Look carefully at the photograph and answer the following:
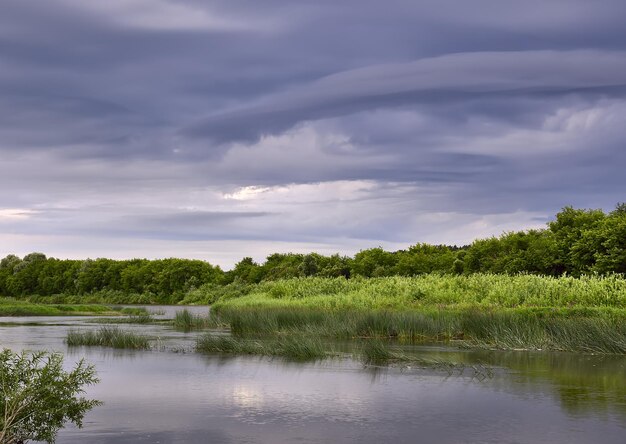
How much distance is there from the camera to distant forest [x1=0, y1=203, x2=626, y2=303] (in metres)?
49.6

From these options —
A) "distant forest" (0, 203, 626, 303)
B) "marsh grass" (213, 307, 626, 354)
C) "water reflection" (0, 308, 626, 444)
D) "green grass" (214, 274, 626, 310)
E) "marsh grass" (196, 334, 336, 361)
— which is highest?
"distant forest" (0, 203, 626, 303)

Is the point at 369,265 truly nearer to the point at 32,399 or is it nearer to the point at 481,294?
the point at 481,294

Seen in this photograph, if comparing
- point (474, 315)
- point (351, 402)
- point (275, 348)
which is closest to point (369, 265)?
point (474, 315)

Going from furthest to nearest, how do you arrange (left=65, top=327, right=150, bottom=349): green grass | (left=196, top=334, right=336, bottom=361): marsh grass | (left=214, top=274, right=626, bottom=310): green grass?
1. (left=214, top=274, right=626, bottom=310): green grass
2. (left=65, top=327, right=150, bottom=349): green grass
3. (left=196, top=334, right=336, bottom=361): marsh grass

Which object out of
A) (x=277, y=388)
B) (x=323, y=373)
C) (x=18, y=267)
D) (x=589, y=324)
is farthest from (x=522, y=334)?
(x=18, y=267)

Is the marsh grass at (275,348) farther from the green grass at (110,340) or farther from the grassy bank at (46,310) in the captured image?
the grassy bank at (46,310)

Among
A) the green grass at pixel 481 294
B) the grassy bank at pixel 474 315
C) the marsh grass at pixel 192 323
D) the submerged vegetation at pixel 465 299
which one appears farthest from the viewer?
the marsh grass at pixel 192 323

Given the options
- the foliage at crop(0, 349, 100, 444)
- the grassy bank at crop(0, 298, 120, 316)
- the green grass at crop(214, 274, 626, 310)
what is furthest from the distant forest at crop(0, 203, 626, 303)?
the foliage at crop(0, 349, 100, 444)

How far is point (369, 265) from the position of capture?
78500 mm

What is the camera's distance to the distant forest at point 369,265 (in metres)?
49.6

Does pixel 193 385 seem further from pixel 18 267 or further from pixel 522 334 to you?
pixel 18 267

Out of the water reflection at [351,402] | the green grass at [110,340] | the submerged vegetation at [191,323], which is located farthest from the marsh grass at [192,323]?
the water reflection at [351,402]

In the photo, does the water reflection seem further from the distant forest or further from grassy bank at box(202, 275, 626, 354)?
the distant forest

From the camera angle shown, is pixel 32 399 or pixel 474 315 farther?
pixel 474 315
